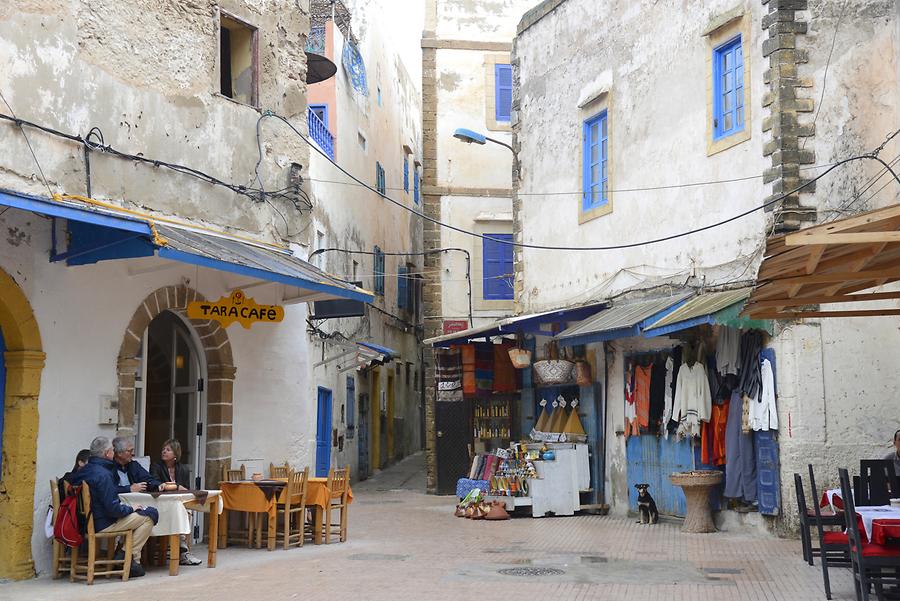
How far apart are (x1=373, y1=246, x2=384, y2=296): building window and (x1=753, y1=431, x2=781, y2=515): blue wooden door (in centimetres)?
1407

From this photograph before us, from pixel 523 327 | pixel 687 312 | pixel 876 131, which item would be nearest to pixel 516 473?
pixel 523 327

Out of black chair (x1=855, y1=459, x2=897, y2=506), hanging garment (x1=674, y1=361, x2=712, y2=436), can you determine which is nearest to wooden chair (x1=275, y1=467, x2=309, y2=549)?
hanging garment (x1=674, y1=361, x2=712, y2=436)

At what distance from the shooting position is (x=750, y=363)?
12594mm

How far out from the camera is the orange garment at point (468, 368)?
18656 mm

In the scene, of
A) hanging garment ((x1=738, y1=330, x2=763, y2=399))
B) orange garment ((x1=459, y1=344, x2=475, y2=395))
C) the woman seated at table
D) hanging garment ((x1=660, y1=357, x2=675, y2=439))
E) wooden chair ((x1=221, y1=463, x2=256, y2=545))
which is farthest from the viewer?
orange garment ((x1=459, y1=344, x2=475, y2=395))

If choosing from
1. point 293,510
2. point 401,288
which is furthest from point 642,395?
point 401,288

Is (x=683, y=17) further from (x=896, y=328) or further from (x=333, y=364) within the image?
(x=333, y=364)

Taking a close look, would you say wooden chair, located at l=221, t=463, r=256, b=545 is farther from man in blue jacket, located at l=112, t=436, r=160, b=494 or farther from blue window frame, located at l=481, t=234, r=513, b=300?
blue window frame, located at l=481, t=234, r=513, b=300

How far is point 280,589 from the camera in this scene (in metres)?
9.03

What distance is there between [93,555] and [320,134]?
11.8m

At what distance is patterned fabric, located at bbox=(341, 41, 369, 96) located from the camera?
22.6 meters

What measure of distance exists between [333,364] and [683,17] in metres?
10.1

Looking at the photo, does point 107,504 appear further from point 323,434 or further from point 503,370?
point 323,434

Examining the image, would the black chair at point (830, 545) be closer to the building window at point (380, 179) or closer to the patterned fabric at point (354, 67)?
the patterned fabric at point (354, 67)
